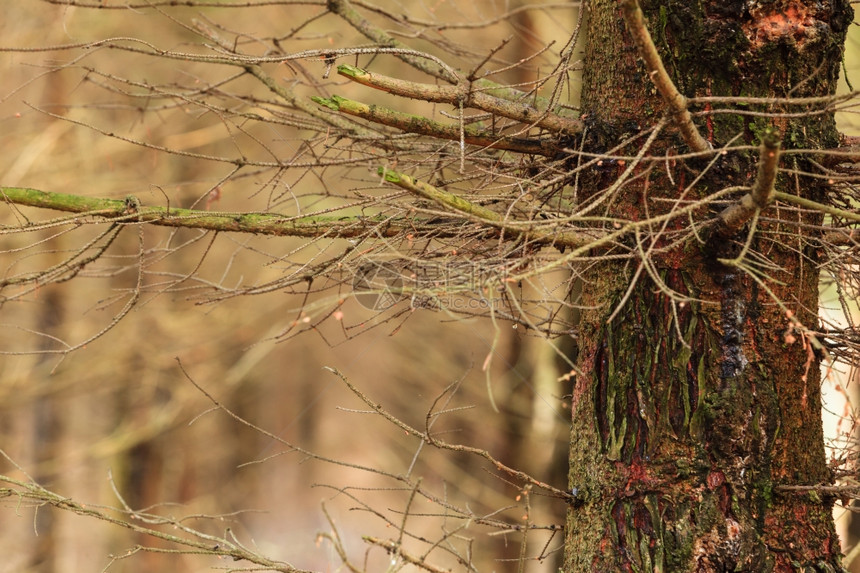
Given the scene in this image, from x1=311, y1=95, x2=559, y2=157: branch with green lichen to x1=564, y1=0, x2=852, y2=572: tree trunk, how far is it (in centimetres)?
17

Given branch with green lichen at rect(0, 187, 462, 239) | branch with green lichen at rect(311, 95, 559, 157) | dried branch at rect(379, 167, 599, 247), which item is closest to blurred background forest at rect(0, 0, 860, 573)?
branch with green lichen at rect(0, 187, 462, 239)

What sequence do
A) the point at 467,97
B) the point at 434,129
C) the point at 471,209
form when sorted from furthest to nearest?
the point at 434,129
the point at 467,97
the point at 471,209

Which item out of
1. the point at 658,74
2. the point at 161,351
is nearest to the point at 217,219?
the point at 658,74

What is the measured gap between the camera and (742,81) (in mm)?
2432

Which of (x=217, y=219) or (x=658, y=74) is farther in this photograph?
(x=217, y=219)

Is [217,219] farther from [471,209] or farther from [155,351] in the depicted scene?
[155,351]

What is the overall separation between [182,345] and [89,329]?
1025 millimetres

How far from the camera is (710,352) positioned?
237cm

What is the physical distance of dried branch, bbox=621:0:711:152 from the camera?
1.84 metres

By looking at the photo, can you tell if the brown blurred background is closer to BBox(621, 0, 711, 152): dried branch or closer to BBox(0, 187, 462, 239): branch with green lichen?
BBox(0, 187, 462, 239): branch with green lichen

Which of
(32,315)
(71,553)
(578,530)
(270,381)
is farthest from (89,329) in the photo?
(270,381)

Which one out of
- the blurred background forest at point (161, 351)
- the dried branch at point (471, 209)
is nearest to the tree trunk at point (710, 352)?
the dried branch at point (471, 209)

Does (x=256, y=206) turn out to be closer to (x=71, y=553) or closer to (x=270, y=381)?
(x=71, y=553)

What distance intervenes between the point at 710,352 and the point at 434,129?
1.04 meters
